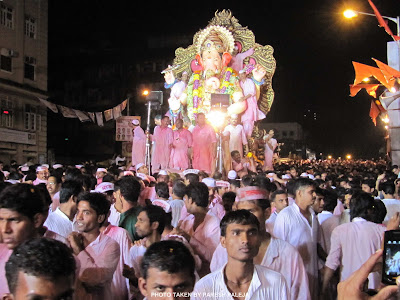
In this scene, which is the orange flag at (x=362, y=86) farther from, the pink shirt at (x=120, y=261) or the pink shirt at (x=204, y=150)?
the pink shirt at (x=120, y=261)

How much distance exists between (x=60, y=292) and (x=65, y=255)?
0.68ft

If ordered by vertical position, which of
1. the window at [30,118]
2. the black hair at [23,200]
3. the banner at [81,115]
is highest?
the window at [30,118]

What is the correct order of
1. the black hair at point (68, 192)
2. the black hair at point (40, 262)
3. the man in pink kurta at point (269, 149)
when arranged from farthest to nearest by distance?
1. the man in pink kurta at point (269, 149)
2. the black hair at point (68, 192)
3. the black hair at point (40, 262)

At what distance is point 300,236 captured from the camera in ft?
16.7

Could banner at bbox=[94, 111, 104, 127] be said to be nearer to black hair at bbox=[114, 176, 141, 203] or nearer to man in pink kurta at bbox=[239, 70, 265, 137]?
man in pink kurta at bbox=[239, 70, 265, 137]

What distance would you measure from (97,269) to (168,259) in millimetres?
1079

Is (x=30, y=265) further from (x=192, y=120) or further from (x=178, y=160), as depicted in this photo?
(x=192, y=120)

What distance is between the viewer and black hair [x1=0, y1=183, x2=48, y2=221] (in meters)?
3.61

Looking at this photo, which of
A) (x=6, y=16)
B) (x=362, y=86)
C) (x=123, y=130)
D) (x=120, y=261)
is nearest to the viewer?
(x=120, y=261)

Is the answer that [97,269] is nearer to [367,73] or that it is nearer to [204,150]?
[204,150]

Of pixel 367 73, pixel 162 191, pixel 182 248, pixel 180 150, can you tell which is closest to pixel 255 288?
pixel 182 248

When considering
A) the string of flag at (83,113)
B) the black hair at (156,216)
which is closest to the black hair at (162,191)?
the black hair at (156,216)

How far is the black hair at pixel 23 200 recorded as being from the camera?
11.8ft

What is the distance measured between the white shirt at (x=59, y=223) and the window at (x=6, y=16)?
27.4m
